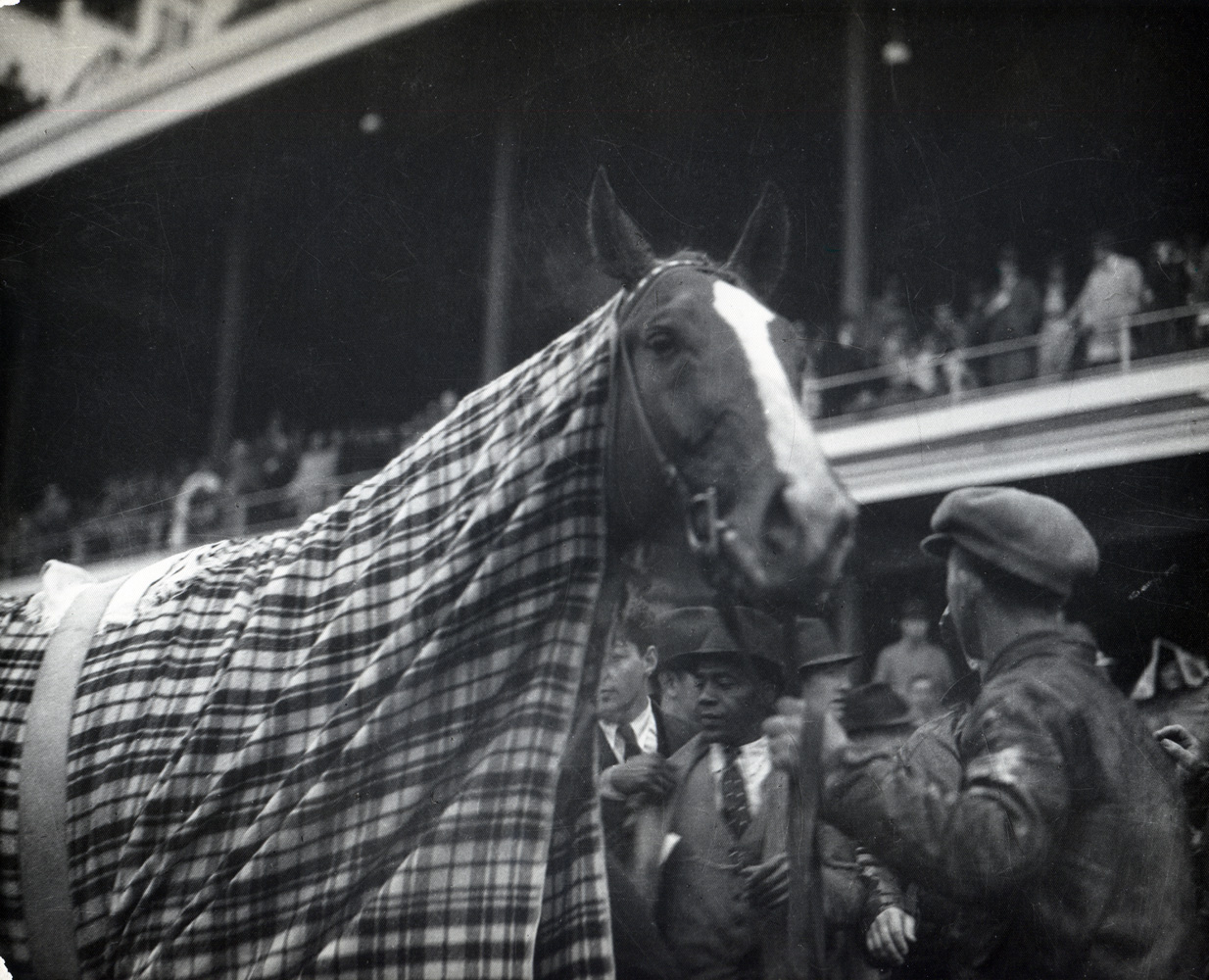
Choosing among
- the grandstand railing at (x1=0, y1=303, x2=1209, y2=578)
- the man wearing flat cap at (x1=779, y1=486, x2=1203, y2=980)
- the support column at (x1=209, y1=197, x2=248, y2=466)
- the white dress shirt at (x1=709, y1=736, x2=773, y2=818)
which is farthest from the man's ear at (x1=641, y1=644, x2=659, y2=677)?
the support column at (x1=209, y1=197, x2=248, y2=466)

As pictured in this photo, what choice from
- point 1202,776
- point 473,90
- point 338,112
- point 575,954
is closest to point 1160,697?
point 1202,776

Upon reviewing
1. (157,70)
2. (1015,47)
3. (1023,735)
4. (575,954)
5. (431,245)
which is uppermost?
(157,70)

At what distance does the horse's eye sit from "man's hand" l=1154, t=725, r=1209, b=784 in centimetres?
156

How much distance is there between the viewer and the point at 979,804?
115 inches

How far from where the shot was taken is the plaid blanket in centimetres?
301

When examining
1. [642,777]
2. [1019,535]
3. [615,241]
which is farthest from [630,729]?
[615,241]

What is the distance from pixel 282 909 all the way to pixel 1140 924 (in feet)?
7.07

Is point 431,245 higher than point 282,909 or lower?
higher

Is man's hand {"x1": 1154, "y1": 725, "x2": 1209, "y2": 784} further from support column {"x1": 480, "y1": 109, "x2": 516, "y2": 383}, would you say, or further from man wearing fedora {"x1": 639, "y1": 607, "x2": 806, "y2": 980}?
support column {"x1": 480, "y1": 109, "x2": 516, "y2": 383}

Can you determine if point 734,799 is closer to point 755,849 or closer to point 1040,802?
point 755,849

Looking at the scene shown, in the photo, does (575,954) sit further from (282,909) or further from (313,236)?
(313,236)

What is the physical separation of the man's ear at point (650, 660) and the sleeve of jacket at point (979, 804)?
542mm

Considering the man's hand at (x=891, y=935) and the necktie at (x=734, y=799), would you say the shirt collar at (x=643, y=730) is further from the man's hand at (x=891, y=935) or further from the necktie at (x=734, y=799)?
the man's hand at (x=891, y=935)

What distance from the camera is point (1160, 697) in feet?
9.68
